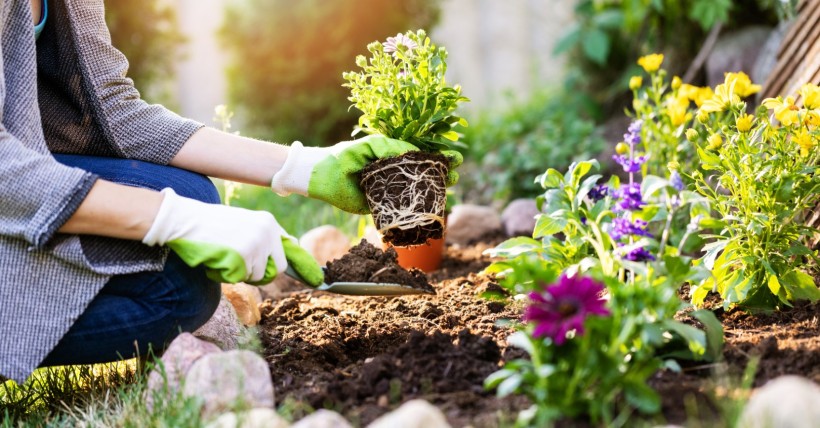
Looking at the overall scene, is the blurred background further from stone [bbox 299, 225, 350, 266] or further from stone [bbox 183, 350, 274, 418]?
stone [bbox 183, 350, 274, 418]

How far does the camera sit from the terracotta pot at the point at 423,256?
9.52 ft

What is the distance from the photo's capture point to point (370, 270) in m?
2.11

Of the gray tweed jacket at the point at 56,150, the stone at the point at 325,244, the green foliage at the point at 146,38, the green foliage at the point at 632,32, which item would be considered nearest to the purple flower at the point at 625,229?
the gray tweed jacket at the point at 56,150

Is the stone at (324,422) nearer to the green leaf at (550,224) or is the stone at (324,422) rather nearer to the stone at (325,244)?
the green leaf at (550,224)

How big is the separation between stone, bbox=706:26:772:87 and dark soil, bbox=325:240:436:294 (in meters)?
2.50

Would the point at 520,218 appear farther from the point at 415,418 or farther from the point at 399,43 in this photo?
the point at 415,418

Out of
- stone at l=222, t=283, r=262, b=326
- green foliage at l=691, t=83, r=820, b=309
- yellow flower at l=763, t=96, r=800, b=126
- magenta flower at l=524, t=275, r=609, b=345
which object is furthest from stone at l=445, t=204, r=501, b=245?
magenta flower at l=524, t=275, r=609, b=345

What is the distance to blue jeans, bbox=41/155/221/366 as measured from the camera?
69.0 inches

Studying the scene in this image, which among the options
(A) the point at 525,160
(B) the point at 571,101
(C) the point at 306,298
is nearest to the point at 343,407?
(C) the point at 306,298

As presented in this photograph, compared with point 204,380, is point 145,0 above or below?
above

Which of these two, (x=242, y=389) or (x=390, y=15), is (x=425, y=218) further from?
(x=390, y=15)

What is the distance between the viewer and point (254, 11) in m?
5.23

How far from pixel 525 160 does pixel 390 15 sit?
1.62 meters

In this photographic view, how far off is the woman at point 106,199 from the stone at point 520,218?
4.20 ft
